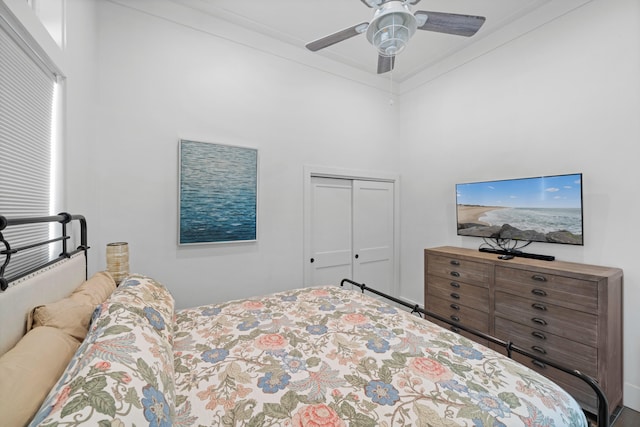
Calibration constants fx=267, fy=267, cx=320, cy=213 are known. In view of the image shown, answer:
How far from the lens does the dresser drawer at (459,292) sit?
253 cm

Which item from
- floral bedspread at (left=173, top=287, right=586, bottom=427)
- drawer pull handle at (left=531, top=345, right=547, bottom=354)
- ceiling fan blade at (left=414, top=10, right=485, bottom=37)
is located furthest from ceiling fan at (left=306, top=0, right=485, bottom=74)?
drawer pull handle at (left=531, top=345, right=547, bottom=354)

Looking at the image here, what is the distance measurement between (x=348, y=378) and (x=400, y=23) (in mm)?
1917

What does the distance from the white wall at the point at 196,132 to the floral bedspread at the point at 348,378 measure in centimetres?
102

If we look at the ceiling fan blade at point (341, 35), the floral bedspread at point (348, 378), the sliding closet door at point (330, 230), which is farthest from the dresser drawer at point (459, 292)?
the ceiling fan blade at point (341, 35)

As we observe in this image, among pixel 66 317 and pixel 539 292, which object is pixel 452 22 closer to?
pixel 539 292

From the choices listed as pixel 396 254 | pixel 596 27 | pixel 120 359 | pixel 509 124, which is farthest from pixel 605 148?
pixel 120 359

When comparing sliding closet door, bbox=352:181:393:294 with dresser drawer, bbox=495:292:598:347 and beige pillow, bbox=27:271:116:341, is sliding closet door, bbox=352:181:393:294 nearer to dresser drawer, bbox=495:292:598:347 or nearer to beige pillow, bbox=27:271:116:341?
dresser drawer, bbox=495:292:598:347

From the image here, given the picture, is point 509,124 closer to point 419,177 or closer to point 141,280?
point 419,177

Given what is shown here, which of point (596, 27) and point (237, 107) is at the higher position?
point (596, 27)

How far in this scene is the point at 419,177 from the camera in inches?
148

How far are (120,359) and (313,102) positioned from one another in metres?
3.13

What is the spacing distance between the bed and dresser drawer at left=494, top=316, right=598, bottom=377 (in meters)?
1.16

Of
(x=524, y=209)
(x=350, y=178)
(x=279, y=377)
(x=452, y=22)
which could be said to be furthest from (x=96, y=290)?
(x=524, y=209)

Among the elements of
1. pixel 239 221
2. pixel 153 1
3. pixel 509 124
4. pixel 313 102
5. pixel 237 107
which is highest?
pixel 153 1
